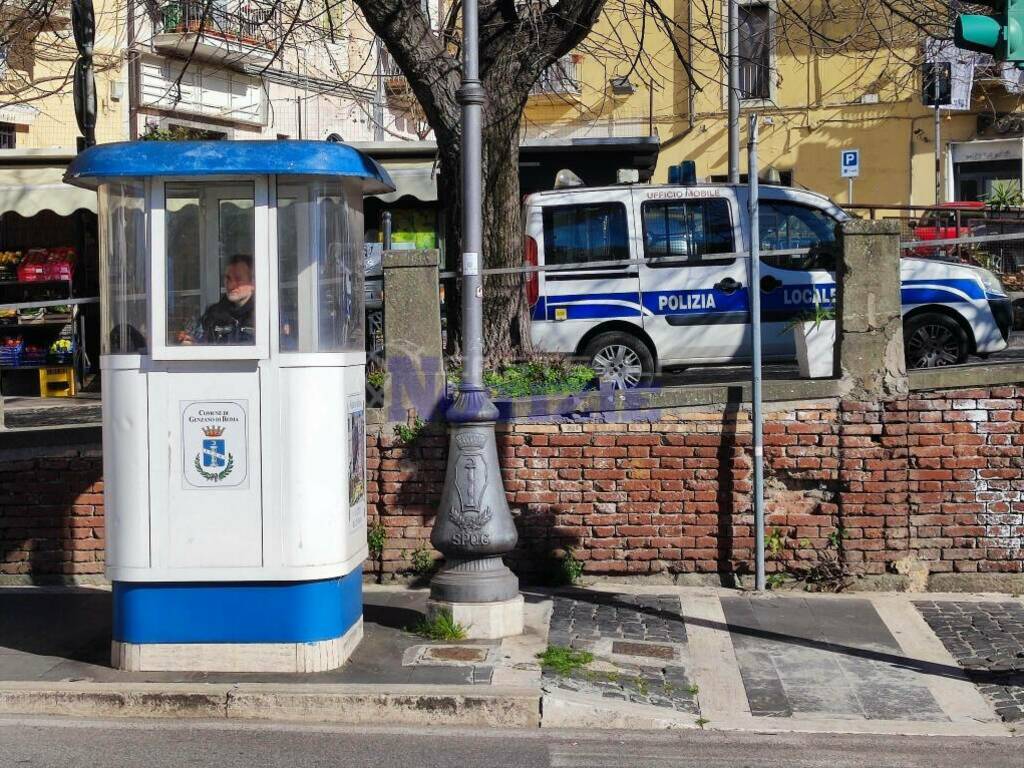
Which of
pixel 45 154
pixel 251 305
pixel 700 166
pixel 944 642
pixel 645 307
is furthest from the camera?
pixel 700 166

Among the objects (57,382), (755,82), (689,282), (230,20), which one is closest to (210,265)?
(689,282)

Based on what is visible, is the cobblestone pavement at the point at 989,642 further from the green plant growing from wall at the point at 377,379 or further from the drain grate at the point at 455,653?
the green plant growing from wall at the point at 377,379

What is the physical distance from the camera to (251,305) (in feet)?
21.8

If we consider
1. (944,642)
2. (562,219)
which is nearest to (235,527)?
(944,642)

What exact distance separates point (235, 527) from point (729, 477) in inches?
147

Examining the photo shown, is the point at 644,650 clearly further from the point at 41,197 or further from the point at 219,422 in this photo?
the point at 41,197

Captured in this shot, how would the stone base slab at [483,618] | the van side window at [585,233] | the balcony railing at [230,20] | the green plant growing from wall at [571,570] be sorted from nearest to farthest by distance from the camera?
the stone base slab at [483,618] < the green plant growing from wall at [571,570] < the balcony railing at [230,20] < the van side window at [585,233]

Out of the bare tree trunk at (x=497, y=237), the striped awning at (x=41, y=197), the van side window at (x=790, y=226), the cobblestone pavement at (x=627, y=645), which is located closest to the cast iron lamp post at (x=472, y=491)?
the cobblestone pavement at (x=627, y=645)

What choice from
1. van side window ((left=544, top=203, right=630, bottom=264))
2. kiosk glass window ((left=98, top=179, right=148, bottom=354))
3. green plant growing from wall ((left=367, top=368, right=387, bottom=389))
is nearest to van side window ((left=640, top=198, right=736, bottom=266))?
van side window ((left=544, top=203, right=630, bottom=264))

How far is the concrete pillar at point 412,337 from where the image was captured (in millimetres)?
8758

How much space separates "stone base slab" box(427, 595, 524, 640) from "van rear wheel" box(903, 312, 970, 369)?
542 centimetres

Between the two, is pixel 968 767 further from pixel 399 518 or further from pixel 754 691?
pixel 399 518

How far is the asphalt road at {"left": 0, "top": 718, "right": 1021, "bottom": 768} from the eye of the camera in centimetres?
562

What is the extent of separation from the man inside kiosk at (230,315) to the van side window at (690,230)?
19.0 feet
